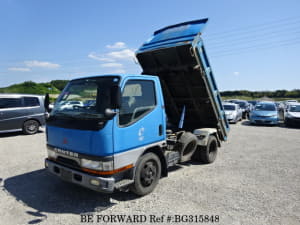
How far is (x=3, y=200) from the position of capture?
3818mm

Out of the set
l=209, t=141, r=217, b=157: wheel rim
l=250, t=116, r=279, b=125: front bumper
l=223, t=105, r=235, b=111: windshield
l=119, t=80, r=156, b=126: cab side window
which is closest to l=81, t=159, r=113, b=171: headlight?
l=119, t=80, r=156, b=126: cab side window

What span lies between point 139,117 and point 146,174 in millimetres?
1103

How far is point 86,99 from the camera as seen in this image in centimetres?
374

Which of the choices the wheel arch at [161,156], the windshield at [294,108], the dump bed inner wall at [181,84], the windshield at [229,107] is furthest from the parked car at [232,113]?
the wheel arch at [161,156]

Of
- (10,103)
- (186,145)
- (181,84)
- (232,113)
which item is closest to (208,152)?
(186,145)

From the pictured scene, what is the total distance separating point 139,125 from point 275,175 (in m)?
3.88

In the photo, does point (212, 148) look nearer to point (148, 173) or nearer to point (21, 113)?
point (148, 173)

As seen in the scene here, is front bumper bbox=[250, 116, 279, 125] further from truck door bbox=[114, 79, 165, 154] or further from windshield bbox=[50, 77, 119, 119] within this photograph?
windshield bbox=[50, 77, 119, 119]

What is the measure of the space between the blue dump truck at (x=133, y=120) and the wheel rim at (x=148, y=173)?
2cm

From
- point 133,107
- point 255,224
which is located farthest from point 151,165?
point 255,224

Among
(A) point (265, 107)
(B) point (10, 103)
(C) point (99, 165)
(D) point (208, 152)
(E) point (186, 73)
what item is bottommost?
(D) point (208, 152)

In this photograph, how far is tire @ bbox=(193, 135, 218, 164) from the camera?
5.79 m

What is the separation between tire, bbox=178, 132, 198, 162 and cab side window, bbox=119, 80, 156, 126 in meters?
1.46

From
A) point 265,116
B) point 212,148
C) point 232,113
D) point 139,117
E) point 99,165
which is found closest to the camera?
point 99,165
